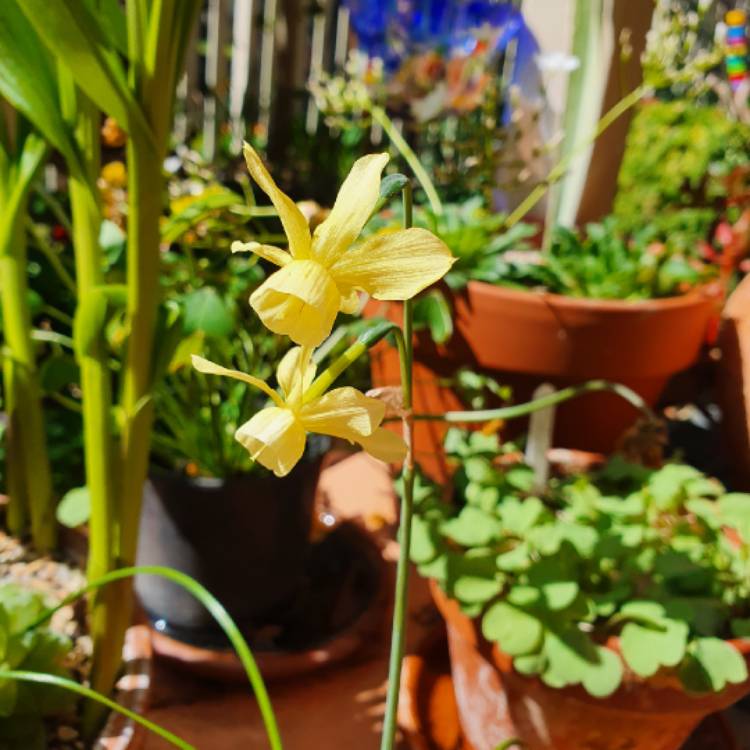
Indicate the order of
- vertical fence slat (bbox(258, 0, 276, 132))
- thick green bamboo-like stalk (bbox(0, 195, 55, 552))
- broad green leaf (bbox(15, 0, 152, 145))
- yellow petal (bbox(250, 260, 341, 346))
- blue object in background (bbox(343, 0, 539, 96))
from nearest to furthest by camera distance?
yellow petal (bbox(250, 260, 341, 346))
broad green leaf (bbox(15, 0, 152, 145))
thick green bamboo-like stalk (bbox(0, 195, 55, 552))
blue object in background (bbox(343, 0, 539, 96))
vertical fence slat (bbox(258, 0, 276, 132))

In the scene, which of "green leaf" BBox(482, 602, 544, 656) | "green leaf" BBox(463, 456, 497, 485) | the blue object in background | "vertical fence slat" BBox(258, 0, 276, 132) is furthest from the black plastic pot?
"vertical fence slat" BBox(258, 0, 276, 132)

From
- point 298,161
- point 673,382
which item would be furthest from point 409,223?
point 298,161

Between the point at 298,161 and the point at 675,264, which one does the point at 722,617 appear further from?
the point at 298,161

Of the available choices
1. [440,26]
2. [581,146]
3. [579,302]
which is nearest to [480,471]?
[579,302]

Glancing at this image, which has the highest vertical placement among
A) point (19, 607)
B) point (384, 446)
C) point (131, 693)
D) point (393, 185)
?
point (393, 185)

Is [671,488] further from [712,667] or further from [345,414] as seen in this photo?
[345,414]

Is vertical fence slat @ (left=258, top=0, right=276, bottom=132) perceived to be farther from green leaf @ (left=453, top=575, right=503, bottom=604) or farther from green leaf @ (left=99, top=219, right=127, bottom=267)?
green leaf @ (left=453, top=575, right=503, bottom=604)
